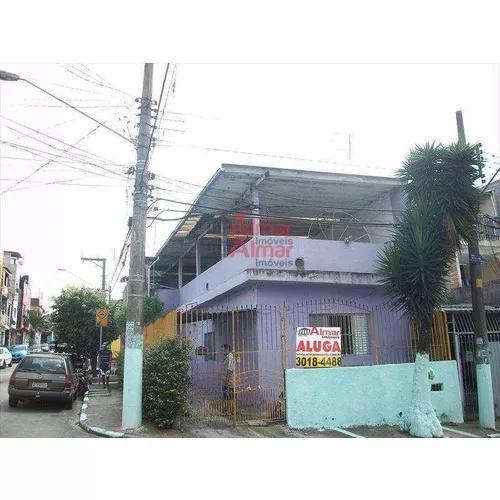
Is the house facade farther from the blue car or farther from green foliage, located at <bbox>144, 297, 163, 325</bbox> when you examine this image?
the blue car

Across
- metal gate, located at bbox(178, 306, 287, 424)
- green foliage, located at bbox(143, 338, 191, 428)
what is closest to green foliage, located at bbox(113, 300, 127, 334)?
metal gate, located at bbox(178, 306, 287, 424)

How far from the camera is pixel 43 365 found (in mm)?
12039

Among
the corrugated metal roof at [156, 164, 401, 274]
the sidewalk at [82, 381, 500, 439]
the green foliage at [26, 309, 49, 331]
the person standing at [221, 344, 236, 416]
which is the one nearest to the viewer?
the sidewalk at [82, 381, 500, 439]

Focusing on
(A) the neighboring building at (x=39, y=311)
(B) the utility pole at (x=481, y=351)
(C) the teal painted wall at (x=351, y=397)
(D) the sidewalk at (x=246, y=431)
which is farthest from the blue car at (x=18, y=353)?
(B) the utility pole at (x=481, y=351)

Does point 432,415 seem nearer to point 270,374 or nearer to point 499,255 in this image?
point 270,374

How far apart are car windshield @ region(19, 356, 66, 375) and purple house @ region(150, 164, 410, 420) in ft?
10.3

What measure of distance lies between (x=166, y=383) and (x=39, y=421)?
10.3 ft

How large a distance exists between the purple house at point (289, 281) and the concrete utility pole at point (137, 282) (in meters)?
1.15

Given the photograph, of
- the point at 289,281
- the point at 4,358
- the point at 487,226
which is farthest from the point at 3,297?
the point at 487,226

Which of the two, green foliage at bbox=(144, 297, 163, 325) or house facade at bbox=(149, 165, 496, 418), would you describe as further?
green foliage at bbox=(144, 297, 163, 325)

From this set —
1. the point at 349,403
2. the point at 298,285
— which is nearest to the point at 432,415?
the point at 349,403

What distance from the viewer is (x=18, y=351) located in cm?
3781

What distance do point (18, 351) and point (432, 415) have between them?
118 feet

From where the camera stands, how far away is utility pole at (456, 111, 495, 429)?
10297 mm
